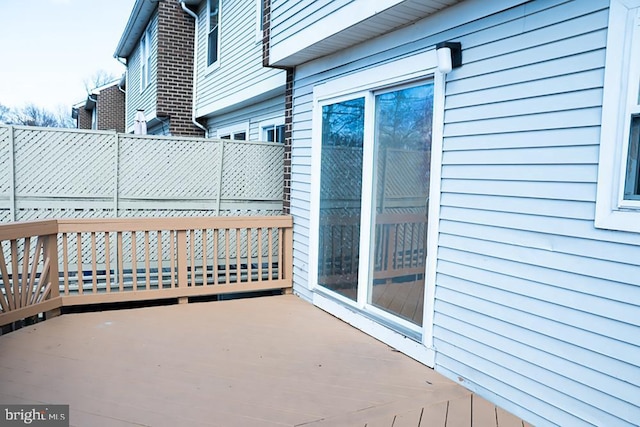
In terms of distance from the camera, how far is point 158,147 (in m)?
5.54

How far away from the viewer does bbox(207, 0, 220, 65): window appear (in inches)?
343

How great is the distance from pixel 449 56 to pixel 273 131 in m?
4.61

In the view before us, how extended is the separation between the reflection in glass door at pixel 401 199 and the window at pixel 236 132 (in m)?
4.71

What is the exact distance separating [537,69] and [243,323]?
3031 millimetres

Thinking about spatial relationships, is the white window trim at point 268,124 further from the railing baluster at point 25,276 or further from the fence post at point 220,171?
the railing baluster at point 25,276

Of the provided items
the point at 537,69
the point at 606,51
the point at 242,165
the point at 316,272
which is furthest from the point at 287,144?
the point at 606,51

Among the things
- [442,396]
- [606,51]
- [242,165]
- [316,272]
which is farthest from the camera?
[242,165]

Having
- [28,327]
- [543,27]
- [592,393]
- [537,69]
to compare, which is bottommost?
[28,327]

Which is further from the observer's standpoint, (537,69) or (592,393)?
(537,69)

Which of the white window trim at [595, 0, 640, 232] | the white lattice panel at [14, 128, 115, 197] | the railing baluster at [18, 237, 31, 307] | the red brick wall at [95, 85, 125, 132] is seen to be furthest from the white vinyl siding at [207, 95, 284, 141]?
the red brick wall at [95, 85, 125, 132]

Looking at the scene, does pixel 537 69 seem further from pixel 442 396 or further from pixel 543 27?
pixel 442 396

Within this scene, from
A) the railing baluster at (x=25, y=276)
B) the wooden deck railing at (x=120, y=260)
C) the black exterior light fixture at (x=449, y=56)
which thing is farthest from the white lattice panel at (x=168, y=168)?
the black exterior light fixture at (x=449, y=56)

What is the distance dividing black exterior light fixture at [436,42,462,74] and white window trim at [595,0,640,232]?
0.94 metres

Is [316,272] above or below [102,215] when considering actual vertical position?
below
